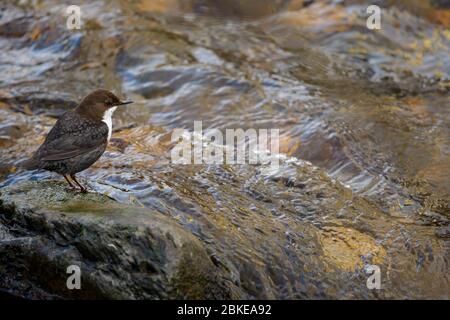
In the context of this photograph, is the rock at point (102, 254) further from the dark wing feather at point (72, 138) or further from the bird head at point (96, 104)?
the bird head at point (96, 104)

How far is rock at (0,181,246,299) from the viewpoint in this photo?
4258 mm

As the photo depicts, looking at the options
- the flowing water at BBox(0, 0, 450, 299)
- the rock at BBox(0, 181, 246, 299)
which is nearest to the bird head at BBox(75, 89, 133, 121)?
the flowing water at BBox(0, 0, 450, 299)

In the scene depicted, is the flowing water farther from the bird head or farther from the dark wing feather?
the bird head

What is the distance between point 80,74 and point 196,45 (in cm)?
160

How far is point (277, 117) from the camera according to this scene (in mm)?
7227

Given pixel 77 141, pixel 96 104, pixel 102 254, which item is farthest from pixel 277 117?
pixel 102 254

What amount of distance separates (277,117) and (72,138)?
264cm

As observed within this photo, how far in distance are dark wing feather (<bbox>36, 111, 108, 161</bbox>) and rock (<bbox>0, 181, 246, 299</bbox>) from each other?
1.58 feet

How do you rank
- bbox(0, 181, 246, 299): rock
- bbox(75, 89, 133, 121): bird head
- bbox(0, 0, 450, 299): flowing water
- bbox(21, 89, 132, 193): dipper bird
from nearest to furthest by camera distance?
1. bbox(0, 181, 246, 299): rock
2. bbox(0, 0, 450, 299): flowing water
3. bbox(21, 89, 132, 193): dipper bird
4. bbox(75, 89, 133, 121): bird head

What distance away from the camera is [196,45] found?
29.2ft

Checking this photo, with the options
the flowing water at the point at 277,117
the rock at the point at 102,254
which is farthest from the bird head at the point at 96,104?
the rock at the point at 102,254

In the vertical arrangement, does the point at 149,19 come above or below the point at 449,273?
above

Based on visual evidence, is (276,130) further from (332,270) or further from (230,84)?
(332,270)

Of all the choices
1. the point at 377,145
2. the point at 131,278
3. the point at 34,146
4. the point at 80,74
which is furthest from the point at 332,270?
the point at 80,74
